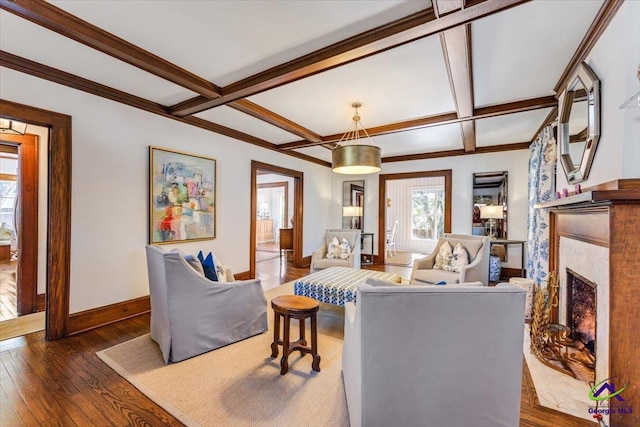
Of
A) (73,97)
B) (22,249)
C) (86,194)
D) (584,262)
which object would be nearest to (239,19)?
(73,97)

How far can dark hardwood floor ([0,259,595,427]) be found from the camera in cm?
168

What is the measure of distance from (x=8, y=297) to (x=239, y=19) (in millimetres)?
4796

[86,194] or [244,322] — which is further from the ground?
[86,194]

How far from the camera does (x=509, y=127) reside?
4273 mm

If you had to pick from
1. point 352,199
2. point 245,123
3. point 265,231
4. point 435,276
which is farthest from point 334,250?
point 265,231

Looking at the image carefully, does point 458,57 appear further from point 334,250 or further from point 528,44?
point 334,250

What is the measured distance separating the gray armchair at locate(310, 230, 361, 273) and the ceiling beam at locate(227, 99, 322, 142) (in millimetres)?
1739

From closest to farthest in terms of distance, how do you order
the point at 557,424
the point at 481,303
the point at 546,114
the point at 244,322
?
the point at 481,303 → the point at 557,424 → the point at 244,322 → the point at 546,114

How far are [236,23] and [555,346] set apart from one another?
145 inches

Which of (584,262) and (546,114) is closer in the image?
(584,262)

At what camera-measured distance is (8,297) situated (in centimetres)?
380

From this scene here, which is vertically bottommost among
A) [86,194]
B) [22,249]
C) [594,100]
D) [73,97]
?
[22,249]

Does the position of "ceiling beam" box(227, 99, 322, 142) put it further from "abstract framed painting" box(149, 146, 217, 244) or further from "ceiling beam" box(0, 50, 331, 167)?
"abstract framed painting" box(149, 146, 217, 244)

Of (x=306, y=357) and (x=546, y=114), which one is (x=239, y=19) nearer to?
(x=306, y=357)
